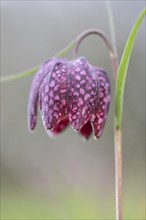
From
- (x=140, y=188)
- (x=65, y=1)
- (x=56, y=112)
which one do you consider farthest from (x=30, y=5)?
(x=56, y=112)

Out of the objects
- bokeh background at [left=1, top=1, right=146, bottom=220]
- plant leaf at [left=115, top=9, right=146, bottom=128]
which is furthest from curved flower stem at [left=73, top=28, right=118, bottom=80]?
bokeh background at [left=1, top=1, right=146, bottom=220]

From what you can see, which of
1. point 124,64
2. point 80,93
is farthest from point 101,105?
point 124,64

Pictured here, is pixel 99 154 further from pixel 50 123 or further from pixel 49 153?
pixel 50 123

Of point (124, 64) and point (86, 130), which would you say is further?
point (86, 130)

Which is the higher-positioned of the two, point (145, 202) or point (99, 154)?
point (99, 154)

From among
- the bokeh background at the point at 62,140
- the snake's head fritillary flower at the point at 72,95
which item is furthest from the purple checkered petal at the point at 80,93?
the bokeh background at the point at 62,140

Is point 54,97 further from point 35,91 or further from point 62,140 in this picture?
point 62,140
